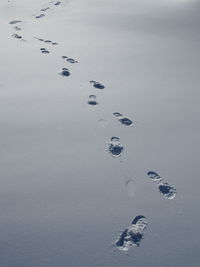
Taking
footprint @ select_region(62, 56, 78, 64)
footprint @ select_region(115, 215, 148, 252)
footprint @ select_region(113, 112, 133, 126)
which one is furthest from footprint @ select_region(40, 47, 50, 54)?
footprint @ select_region(115, 215, 148, 252)

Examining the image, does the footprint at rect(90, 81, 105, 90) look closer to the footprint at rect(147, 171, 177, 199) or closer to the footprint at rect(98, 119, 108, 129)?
the footprint at rect(98, 119, 108, 129)

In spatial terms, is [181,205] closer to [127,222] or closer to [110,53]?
[127,222]

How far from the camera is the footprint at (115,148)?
283 cm

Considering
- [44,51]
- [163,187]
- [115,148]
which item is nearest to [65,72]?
[44,51]

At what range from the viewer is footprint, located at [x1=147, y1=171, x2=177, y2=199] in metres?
2.48

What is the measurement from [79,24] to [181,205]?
11.4 ft

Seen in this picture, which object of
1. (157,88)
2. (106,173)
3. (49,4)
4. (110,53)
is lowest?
(106,173)

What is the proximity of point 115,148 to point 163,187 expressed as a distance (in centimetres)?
51

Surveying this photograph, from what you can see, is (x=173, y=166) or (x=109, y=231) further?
(x=173, y=166)

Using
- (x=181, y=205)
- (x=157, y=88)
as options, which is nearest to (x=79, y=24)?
(x=157, y=88)

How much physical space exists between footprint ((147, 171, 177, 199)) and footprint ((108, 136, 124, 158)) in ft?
0.96

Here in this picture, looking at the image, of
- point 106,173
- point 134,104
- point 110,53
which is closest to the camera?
point 106,173

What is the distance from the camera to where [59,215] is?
2.32m

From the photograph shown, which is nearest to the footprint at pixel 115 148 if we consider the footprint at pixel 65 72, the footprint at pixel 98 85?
the footprint at pixel 98 85
